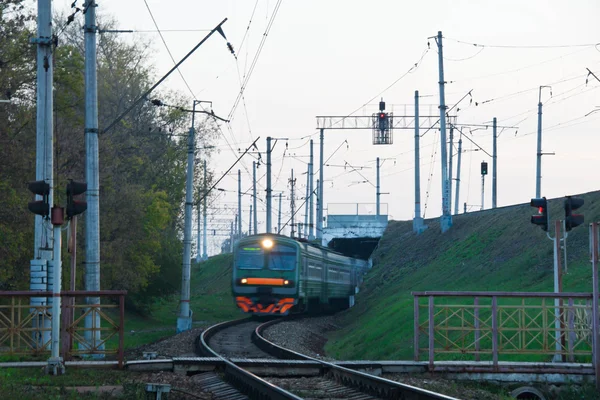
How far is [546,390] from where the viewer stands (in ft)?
53.5

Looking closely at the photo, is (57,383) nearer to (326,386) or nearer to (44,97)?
(326,386)

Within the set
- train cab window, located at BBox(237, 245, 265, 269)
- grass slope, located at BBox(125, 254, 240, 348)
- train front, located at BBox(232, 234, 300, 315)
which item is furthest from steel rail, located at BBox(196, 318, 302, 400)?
train cab window, located at BBox(237, 245, 265, 269)

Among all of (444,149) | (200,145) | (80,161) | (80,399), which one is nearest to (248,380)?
(80,399)

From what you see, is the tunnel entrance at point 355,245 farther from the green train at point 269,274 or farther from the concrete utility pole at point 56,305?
the concrete utility pole at point 56,305

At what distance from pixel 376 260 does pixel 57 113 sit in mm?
30320

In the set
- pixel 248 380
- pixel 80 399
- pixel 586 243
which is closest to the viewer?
pixel 80 399

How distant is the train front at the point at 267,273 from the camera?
37.0 meters

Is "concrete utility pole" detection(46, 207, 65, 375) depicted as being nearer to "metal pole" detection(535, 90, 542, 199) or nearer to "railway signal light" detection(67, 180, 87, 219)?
"railway signal light" detection(67, 180, 87, 219)

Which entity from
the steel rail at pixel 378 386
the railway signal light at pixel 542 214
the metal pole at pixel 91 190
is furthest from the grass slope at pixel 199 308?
the railway signal light at pixel 542 214

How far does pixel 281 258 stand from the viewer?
3709 centimetres

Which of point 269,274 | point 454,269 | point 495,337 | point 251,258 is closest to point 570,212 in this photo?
point 495,337

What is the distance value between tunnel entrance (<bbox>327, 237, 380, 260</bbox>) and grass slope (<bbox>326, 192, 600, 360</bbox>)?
934cm

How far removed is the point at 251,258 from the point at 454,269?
9.75m

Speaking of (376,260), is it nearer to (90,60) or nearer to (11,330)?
(90,60)
